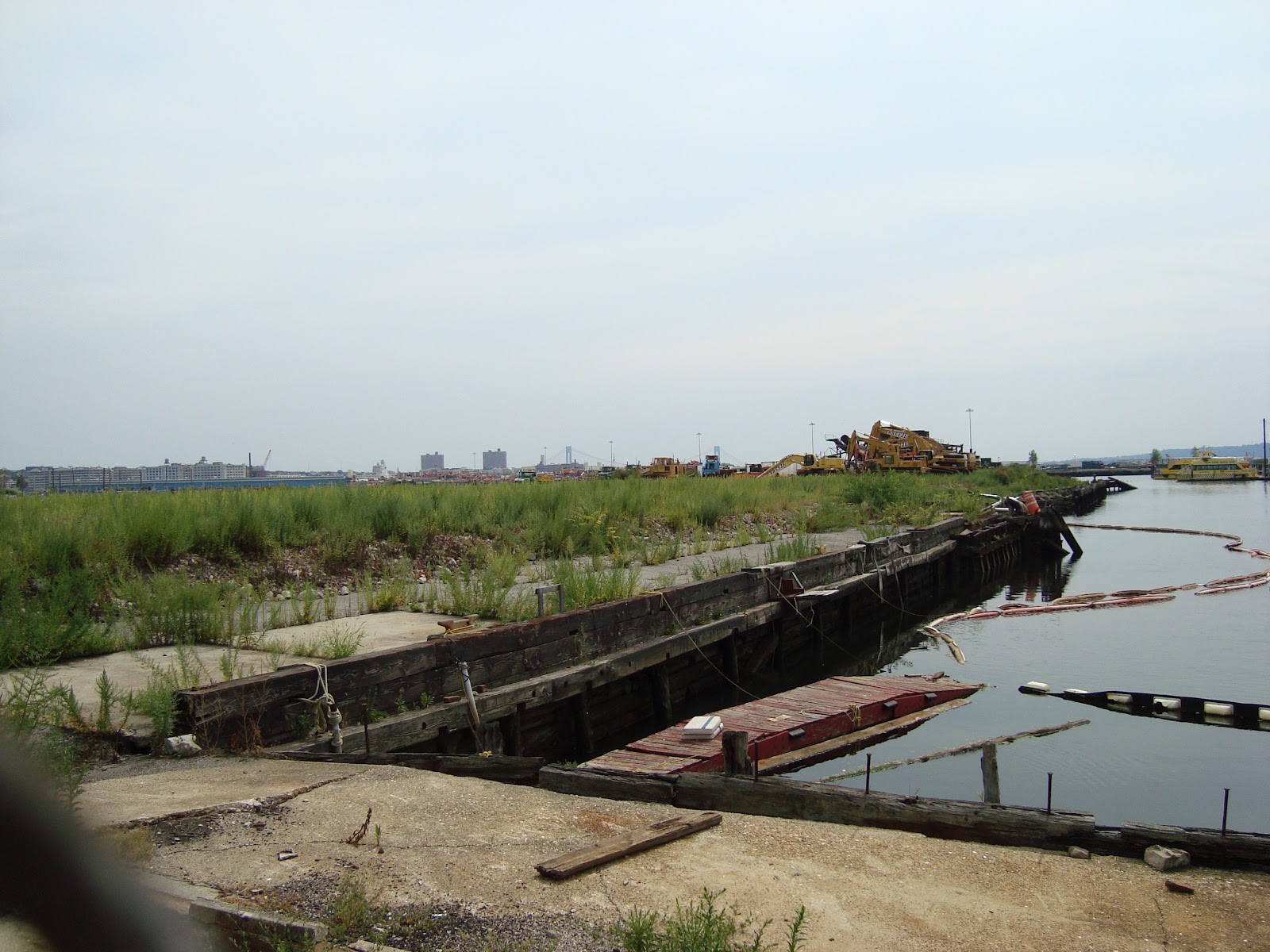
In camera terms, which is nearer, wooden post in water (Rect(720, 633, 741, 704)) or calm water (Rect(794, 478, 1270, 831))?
calm water (Rect(794, 478, 1270, 831))

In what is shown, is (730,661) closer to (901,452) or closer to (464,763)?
(464,763)

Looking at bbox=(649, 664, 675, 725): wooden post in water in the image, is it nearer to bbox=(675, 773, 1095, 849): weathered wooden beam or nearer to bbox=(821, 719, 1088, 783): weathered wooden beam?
bbox=(821, 719, 1088, 783): weathered wooden beam

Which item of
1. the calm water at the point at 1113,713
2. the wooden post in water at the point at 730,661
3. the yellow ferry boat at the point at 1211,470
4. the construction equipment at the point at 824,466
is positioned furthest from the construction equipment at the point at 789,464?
the yellow ferry boat at the point at 1211,470

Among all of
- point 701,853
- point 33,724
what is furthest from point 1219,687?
point 33,724

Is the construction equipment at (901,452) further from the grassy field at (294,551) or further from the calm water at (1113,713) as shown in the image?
the grassy field at (294,551)

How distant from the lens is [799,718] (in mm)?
10102

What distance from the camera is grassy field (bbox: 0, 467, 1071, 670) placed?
9.16 metres

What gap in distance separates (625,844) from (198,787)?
2.74m

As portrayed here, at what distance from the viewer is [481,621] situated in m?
10.1

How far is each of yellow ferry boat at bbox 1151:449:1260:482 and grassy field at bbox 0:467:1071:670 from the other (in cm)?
11122

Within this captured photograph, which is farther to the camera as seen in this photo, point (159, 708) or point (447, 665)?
point (447, 665)

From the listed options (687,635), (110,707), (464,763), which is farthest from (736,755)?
(687,635)

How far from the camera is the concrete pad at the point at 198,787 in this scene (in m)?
4.88

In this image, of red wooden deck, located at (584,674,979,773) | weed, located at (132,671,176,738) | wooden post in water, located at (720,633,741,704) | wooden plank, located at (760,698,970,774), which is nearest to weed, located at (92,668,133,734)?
weed, located at (132,671,176,738)
